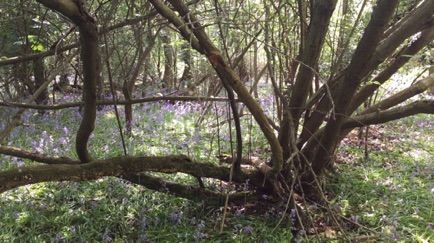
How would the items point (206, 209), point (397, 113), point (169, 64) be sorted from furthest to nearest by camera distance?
point (169, 64) → point (206, 209) → point (397, 113)

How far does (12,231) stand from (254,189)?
2.05 metres

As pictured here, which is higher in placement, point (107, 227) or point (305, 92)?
point (305, 92)

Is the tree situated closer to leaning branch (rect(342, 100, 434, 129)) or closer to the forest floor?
leaning branch (rect(342, 100, 434, 129))

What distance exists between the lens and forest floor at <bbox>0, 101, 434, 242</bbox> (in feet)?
10.1

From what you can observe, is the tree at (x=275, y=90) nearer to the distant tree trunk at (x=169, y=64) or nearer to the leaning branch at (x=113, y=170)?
the leaning branch at (x=113, y=170)

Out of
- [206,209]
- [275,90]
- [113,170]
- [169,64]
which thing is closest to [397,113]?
[275,90]

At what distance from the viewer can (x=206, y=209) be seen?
3465mm

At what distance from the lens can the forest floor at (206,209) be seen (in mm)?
3064

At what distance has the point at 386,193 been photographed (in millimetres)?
3926

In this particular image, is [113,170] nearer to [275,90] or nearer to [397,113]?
[275,90]

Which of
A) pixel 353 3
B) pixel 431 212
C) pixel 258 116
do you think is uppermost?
pixel 353 3

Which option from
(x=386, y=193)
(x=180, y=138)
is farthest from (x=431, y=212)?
(x=180, y=138)

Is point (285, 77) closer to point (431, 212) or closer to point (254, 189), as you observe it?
point (254, 189)

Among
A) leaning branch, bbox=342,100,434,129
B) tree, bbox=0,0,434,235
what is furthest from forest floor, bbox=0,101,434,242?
leaning branch, bbox=342,100,434,129
